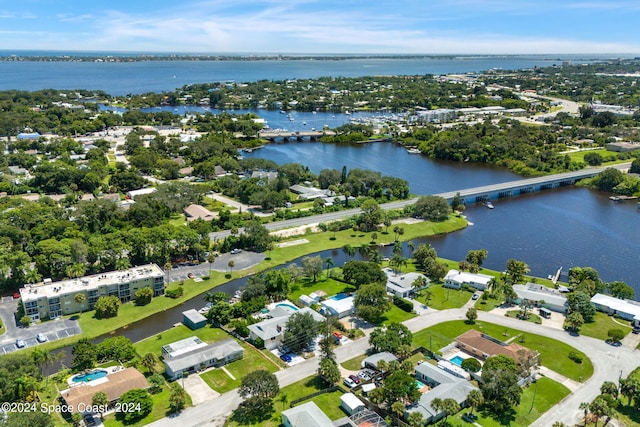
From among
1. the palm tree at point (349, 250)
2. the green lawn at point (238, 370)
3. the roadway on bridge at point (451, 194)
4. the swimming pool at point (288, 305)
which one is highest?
the roadway on bridge at point (451, 194)

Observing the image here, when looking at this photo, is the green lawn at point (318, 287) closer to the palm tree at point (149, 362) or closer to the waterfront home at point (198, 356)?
the waterfront home at point (198, 356)

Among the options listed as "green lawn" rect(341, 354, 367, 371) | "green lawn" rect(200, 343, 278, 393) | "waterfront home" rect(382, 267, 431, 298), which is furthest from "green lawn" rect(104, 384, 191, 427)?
"waterfront home" rect(382, 267, 431, 298)

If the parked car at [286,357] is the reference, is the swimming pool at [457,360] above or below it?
above

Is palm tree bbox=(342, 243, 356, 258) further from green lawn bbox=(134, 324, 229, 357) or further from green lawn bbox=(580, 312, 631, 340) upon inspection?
green lawn bbox=(580, 312, 631, 340)

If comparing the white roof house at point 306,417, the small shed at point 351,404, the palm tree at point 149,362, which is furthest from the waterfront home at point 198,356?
the small shed at point 351,404

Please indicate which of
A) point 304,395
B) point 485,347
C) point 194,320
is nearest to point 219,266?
point 194,320

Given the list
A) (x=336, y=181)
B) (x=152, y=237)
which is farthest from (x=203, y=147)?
(x=152, y=237)
